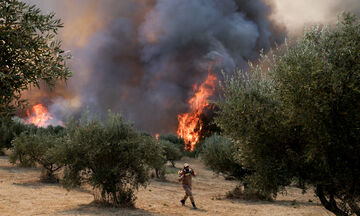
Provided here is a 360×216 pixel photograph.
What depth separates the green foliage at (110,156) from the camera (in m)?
17.1

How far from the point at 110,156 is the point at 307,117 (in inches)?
476

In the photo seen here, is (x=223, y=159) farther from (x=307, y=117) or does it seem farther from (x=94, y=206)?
(x=307, y=117)

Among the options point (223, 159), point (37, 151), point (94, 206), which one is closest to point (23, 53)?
point (94, 206)

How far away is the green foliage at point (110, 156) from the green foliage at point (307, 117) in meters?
7.72

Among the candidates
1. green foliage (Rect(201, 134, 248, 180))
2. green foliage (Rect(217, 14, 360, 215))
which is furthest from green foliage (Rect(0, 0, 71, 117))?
green foliage (Rect(201, 134, 248, 180))

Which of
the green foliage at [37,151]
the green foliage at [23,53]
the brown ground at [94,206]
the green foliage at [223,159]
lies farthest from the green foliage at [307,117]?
the green foliage at [37,151]

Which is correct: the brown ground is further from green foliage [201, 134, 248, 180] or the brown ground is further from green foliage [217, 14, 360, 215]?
green foliage [217, 14, 360, 215]

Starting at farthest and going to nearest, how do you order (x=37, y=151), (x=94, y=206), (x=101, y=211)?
(x=37, y=151), (x=94, y=206), (x=101, y=211)

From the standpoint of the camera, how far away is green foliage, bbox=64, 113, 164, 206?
17.1 meters

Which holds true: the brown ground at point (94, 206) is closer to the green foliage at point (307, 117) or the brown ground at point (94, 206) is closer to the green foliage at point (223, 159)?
the green foliage at point (223, 159)

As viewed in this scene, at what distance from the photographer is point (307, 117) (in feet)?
27.7

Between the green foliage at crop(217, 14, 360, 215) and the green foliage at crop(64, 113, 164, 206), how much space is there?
7.72 m

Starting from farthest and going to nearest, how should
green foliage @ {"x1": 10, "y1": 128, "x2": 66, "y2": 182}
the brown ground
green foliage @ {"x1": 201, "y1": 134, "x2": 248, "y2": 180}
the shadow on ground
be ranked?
1. green foliage @ {"x1": 10, "y1": 128, "x2": 66, "y2": 182}
2. green foliage @ {"x1": 201, "y1": 134, "x2": 248, "y2": 180}
3. the brown ground
4. the shadow on ground

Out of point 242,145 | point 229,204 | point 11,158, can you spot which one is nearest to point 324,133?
point 242,145
